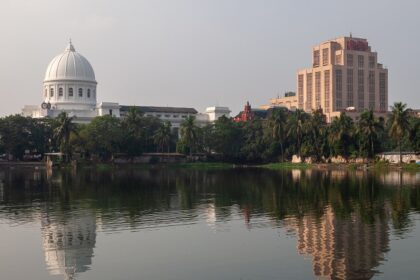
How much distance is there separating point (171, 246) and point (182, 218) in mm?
8001

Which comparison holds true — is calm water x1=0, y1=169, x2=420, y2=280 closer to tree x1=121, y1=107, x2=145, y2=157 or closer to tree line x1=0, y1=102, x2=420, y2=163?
tree line x1=0, y1=102, x2=420, y2=163

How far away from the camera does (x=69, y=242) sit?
25.8 metres

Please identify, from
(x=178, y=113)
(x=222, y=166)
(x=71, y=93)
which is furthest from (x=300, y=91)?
(x=222, y=166)

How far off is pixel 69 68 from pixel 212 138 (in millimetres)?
46110

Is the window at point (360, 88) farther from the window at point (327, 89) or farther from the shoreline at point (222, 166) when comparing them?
the shoreline at point (222, 166)

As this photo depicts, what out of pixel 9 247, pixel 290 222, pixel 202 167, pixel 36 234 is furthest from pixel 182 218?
pixel 202 167

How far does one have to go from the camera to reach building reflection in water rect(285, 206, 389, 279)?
66.4 ft

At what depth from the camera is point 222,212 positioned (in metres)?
35.2

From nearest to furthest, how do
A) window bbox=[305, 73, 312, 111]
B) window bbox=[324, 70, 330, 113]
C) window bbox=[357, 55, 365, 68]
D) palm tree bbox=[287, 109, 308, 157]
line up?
palm tree bbox=[287, 109, 308, 157]
window bbox=[324, 70, 330, 113]
window bbox=[357, 55, 365, 68]
window bbox=[305, 73, 312, 111]

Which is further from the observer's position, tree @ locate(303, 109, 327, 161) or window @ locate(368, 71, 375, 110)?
window @ locate(368, 71, 375, 110)

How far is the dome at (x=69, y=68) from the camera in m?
152

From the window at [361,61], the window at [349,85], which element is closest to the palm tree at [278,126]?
the window at [349,85]

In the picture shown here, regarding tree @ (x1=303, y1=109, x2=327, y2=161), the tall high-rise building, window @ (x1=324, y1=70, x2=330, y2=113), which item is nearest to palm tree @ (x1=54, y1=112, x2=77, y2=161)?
tree @ (x1=303, y1=109, x2=327, y2=161)

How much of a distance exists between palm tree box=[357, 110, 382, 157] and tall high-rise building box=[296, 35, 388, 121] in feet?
269
